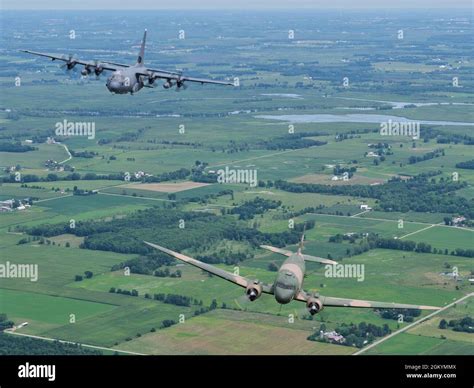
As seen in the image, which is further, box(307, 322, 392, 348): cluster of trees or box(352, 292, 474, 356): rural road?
box(307, 322, 392, 348): cluster of trees

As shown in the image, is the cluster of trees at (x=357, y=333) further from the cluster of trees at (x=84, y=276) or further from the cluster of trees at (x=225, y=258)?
the cluster of trees at (x=84, y=276)

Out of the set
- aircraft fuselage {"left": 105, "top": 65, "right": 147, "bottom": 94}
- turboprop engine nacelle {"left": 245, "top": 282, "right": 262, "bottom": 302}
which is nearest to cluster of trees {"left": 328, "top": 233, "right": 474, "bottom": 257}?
aircraft fuselage {"left": 105, "top": 65, "right": 147, "bottom": 94}

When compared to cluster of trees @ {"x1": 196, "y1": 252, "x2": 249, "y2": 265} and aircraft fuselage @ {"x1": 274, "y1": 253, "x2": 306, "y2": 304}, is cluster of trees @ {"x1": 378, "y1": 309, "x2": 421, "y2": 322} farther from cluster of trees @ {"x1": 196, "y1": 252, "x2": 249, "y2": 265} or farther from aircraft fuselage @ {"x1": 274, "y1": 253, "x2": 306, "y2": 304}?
aircraft fuselage @ {"x1": 274, "y1": 253, "x2": 306, "y2": 304}

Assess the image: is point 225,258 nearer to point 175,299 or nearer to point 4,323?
point 175,299

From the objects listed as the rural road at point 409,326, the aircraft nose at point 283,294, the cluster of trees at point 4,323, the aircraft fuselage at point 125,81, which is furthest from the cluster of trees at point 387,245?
the aircraft nose at point 283,294

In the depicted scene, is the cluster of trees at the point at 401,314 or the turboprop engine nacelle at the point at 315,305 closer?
the turboprop engine nacelle at the point at 315,305

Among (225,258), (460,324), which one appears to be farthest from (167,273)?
(460,324)

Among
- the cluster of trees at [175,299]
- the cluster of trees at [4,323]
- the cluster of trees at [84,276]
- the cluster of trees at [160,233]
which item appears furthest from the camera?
the cluster of trees at [160,233]

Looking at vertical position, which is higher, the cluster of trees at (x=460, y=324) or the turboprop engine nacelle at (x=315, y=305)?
the turboprop engine nacelle at (x=315, y=305)
